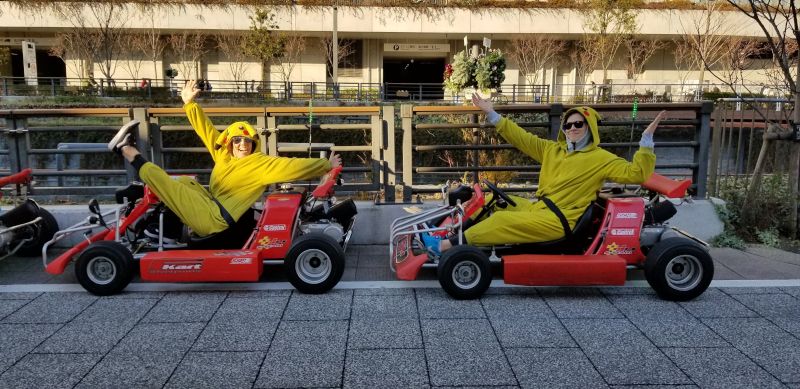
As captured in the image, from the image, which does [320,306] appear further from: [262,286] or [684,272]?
[684,272]

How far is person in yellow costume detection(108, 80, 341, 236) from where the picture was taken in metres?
4.75

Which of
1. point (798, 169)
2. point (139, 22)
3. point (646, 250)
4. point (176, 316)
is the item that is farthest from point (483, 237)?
point (139, 22)

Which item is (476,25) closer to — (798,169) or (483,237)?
(798,169)

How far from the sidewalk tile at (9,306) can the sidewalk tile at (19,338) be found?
299 millimetres

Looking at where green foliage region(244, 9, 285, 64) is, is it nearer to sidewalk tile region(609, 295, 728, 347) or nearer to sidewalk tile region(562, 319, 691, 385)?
sidewalk tile region(609, 295, 728, 347)

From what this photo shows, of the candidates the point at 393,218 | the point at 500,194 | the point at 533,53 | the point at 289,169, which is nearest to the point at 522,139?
Result: the point at 500,194

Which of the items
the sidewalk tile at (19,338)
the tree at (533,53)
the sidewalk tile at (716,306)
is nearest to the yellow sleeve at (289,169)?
the sidewalk tile at (19,338)

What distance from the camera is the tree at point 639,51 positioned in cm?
3319

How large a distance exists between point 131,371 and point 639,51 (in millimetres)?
35324

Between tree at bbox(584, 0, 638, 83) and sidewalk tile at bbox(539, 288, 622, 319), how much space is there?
29430 mm

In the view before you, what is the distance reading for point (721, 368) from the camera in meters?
3.48

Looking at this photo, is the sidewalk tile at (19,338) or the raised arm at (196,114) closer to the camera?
the sidewalk tile at (19,338)

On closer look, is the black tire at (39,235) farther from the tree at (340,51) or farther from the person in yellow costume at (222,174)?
the tree at (340,51)

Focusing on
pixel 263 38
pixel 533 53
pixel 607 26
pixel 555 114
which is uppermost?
pixel 607 26
